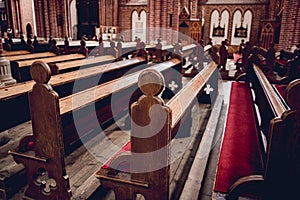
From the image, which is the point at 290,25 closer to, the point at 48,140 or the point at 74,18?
the point at 48,140

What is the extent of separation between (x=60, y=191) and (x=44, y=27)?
14.3 m

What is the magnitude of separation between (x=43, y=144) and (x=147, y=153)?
3.38 ft

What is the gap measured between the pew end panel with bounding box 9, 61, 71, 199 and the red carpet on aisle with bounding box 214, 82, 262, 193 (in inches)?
53.7

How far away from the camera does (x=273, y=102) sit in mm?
1972

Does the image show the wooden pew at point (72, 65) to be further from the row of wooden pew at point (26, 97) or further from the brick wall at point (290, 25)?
the brick wall at point (290, 25)

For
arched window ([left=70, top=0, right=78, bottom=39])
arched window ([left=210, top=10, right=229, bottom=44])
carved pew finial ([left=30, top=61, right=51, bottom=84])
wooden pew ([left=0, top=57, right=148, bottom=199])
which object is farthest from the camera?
arched window ([left=70, top=0, right=78, bottom=39])

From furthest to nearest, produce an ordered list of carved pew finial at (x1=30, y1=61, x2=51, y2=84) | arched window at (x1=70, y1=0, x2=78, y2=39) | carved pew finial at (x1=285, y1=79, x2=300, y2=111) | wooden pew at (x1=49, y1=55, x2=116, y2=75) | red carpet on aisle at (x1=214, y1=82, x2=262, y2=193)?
arched window at (x1=70, y1=0, x2=78, y2=39)
wooden pew at (x1=49, y1=55, x2=116, y2=75)
carved pew finial at (x1=30, y1=61, x2=51, y2=84)
red carpet on aisle at (x1=214, y1=82, x2=262, y2=193)
carved pew finial at (x1=285, y1=79, x2=300, y2=111)

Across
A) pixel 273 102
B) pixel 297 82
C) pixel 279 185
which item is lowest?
pixel 279 185

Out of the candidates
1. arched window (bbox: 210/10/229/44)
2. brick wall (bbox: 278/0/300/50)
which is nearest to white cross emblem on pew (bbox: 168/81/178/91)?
brick wall (bbox: 278/0/300/50)

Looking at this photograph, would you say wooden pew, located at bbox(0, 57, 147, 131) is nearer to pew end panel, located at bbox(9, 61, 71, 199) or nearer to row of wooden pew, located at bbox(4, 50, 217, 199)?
row of wooden pew, located at bbox(4, 50, 217, 199)

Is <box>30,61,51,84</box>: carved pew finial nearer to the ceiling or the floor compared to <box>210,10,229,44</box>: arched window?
nearer to the floor

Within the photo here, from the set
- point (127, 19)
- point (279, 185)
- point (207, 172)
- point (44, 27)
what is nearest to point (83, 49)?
point (207, 172)

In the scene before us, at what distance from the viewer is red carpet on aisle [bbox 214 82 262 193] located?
1.88 metres

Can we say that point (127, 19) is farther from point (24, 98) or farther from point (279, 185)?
point (279, 185)
